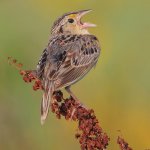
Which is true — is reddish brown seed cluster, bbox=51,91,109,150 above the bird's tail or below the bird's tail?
below

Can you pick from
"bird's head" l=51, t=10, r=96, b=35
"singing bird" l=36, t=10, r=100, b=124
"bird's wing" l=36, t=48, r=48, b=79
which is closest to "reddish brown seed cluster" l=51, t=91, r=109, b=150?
"singing bird" l=36, t=10, r=100, b=124

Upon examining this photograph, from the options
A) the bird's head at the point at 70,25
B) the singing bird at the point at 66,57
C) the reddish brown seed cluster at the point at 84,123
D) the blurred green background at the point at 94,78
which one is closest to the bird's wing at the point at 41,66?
the singing bird at the point at 66,57

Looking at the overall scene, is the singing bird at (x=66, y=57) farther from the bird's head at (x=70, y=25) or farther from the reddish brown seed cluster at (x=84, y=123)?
the reddish brown seed cluster at (x=84, y=123)

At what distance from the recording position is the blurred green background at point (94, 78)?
1505cm

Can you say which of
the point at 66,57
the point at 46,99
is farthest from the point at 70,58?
the point at 46,99

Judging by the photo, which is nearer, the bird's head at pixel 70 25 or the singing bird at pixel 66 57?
the singing bird at pixel 66 57

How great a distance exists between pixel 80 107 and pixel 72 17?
7.54 feet

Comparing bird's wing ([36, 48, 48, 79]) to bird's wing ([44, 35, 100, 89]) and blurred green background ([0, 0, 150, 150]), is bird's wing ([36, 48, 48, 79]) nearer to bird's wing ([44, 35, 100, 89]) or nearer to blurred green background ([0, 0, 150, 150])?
bird's wing ([44, 35, 100, 89])

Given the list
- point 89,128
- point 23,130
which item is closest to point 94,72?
point 23,130

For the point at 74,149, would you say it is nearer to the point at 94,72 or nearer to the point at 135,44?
the point at 94,72

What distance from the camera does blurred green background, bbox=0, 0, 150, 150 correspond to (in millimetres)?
15047

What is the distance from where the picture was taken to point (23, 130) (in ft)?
49.3

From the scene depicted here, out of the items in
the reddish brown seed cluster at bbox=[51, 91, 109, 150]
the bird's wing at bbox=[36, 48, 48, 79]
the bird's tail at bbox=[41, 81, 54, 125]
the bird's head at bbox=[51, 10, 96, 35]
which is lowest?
the reddish brown seed cluster at bbox=[51, 91, 109, 150]

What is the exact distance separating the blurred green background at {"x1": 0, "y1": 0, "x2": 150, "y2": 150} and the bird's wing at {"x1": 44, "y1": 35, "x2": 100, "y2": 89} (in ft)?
8.37
